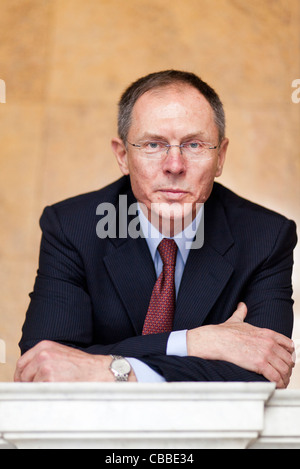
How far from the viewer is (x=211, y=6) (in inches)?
157

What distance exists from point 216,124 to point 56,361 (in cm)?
98

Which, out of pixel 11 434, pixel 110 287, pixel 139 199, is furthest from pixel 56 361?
pixel 139 199

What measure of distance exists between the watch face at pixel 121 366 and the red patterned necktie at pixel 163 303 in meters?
0.40

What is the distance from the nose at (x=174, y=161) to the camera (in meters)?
2.31

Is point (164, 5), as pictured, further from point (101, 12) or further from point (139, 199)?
point (139, 199)

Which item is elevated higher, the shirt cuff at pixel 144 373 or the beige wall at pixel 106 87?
the beige wall at pixel 106 87

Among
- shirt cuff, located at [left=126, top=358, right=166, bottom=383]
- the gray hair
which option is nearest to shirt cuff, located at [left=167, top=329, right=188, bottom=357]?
shirt cuff, located at [left=126, top=358, right=166, bottom=383]

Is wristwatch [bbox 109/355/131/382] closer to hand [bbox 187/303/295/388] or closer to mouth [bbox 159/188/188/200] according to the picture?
hand [bbox 187/303/295/388]

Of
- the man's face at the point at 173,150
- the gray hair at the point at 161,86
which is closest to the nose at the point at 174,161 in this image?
the man's face at the point at 173,150

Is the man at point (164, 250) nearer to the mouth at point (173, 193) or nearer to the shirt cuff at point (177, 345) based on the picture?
the mouth at point (173, 193)

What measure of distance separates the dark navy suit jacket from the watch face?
32 cm

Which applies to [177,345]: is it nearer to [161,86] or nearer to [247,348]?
[247,348]

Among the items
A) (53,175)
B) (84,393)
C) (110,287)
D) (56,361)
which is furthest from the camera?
(53,175)

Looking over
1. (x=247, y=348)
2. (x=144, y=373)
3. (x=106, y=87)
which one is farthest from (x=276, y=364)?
(x=106, y=87)
